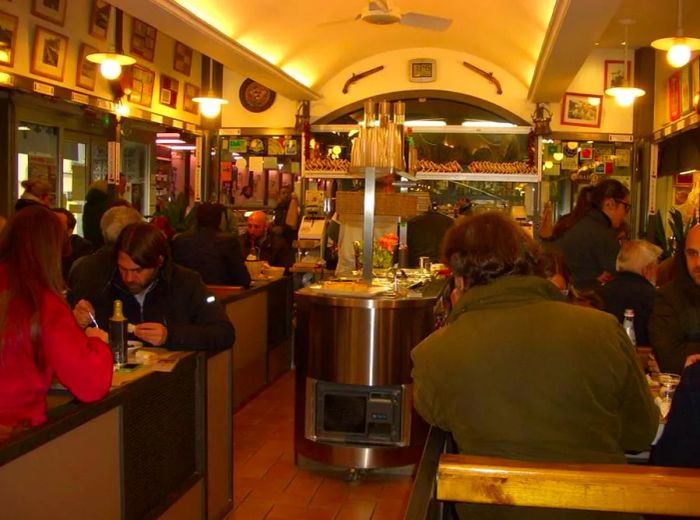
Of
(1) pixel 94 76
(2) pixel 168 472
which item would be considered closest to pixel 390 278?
(2) pixel 168 472

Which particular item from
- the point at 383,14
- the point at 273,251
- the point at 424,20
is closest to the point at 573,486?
the point at 383,14

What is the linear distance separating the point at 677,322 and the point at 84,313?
2.64 m

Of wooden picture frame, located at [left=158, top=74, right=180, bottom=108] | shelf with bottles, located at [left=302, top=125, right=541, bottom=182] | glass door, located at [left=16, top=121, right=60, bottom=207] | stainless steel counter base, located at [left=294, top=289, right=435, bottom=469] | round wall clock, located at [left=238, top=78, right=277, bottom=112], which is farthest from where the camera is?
round wall clock, located at [left=238, top=78, right=277, bottom=112]

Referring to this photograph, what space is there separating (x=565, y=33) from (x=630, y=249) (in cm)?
249

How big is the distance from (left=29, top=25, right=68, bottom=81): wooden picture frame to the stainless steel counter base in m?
3.71

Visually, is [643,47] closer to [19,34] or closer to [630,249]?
[630,249]

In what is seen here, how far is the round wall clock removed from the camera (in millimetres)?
11312

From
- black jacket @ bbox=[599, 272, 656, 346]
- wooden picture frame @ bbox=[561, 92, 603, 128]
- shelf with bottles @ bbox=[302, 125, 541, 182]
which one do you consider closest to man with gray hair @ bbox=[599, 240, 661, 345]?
black jacket @ bbox=[599, 272, 656, 346]

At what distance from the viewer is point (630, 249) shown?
4621 millimetres

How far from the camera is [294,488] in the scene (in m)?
4.85

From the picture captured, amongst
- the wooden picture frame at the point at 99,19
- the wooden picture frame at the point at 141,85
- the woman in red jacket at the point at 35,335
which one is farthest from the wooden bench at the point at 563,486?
the wooden picture frame at the point at 141,85

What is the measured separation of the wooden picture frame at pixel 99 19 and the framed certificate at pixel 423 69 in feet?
14.0

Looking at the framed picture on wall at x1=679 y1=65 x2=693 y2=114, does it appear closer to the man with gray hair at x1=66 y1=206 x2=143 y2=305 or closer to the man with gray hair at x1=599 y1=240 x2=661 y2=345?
the man with gray hair at x1=599 y1=240 x2=661 y2=345

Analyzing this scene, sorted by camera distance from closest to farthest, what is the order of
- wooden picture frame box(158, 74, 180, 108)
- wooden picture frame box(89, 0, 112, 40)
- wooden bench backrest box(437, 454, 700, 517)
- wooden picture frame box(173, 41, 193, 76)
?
wooden bench backrest box(437, 454, 700, 517), wooden picture frame box(89, 0, 112, 40), wooden picture frame box(158, 74, 180, 108), wooden picture frame box(173, 41, 193, 76)
